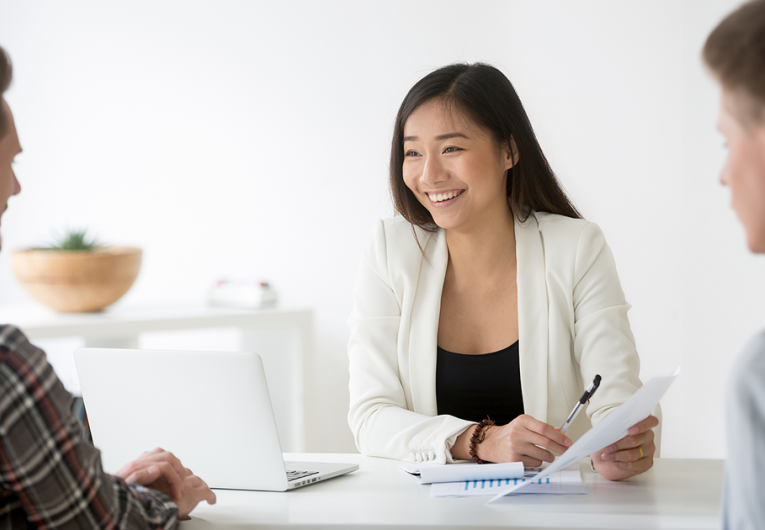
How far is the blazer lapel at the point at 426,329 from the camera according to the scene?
170cm

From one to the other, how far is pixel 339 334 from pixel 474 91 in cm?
181

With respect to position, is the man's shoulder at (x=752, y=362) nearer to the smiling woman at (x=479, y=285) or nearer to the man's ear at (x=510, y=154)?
the smiling woman at (x=479, y=285)

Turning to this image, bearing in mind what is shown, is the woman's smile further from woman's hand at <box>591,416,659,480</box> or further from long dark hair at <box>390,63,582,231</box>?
woman's hand at <box>591,416,659,480</box>

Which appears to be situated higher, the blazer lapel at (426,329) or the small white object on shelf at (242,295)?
the blazer lapel at (426,329)

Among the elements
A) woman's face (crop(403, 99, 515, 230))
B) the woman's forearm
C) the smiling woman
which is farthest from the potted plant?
the woman's forearm

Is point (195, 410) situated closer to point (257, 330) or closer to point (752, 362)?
point (752, 362)

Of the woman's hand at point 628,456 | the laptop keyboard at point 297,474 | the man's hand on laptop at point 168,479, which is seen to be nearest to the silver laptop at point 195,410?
the laptop keyboard at point 297,474

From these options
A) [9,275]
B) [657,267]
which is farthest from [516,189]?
[9,275]

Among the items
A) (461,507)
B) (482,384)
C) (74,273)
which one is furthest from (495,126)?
(74,273)

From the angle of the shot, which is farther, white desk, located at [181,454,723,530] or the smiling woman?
the smiling woman

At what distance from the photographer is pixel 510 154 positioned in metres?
1.83

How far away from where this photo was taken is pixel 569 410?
1.70 meters

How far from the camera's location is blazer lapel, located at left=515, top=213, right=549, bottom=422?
1.66 meters

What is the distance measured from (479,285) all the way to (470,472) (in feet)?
2.34
